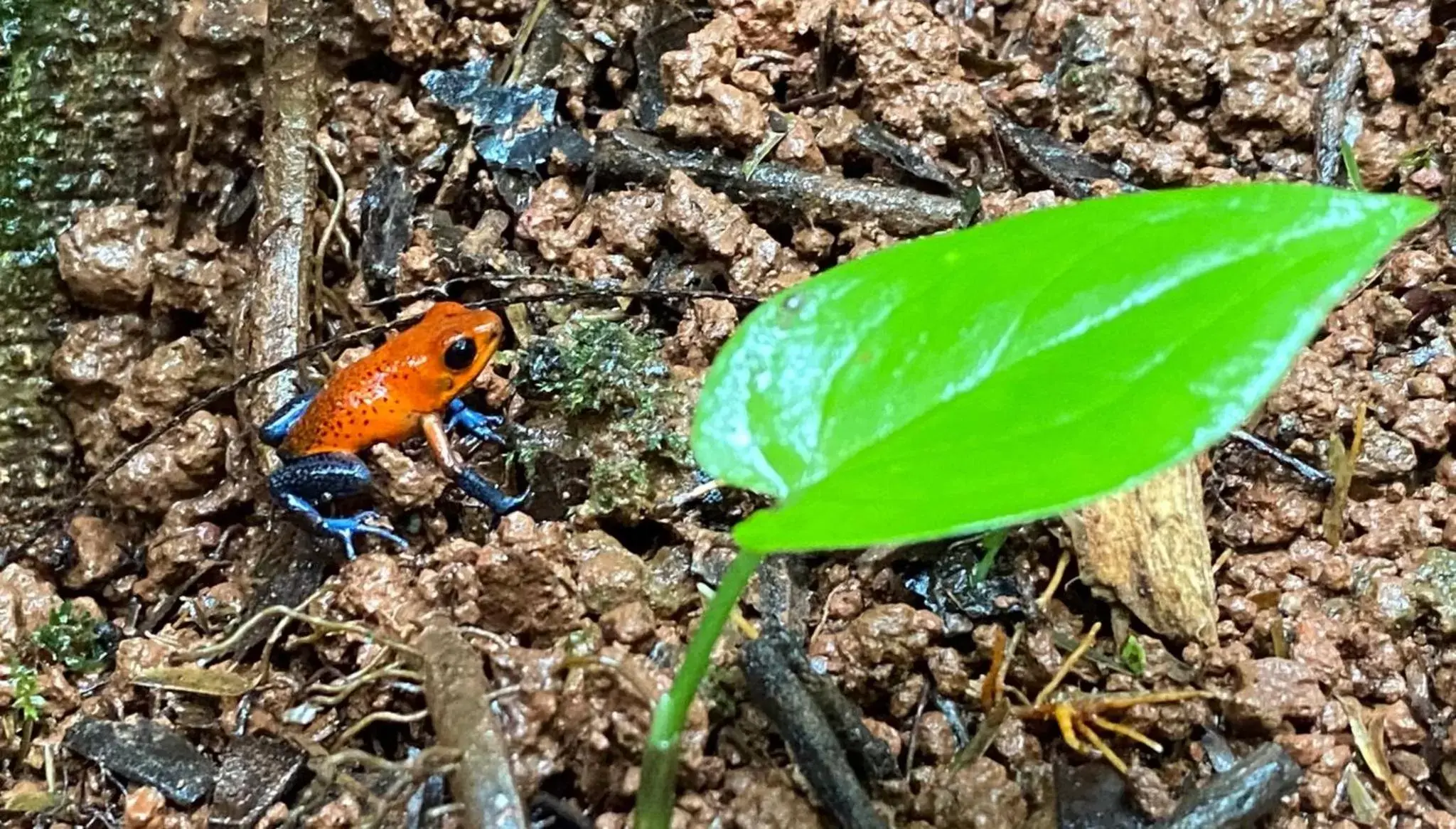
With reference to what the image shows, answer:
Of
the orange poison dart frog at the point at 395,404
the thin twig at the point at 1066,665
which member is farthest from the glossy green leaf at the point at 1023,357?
the orange poison dart frog at the point at 395,404

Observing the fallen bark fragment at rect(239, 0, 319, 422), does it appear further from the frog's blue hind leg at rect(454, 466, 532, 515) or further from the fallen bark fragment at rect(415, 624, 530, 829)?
the fallen bark fragment at rect(415, 624, 530, 829)

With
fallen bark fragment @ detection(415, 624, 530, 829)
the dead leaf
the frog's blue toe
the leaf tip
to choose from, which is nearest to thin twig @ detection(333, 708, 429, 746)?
fallen bark fragment @ detection(415, 624, 530, 829)

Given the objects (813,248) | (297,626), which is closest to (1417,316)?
(813,248)

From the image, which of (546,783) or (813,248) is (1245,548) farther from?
(546,783)

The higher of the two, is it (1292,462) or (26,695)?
(1292,462)

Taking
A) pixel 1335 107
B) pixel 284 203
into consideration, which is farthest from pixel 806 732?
pixel 1335 107

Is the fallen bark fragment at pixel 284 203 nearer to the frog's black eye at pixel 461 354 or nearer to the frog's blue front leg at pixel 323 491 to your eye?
the frog's blue front leg at pixel 323 491

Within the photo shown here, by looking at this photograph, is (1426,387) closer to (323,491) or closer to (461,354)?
(461,354)

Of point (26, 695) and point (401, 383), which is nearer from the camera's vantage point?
point (26, 695)
